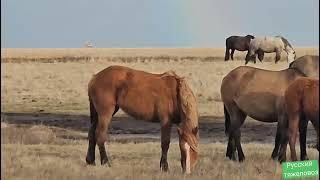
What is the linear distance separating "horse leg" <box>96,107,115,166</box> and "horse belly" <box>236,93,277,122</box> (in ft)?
7.90

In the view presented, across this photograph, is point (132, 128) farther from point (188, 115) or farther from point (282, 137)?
point (188, 115)

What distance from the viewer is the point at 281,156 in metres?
10.1

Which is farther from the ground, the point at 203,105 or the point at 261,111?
the point at 261,111

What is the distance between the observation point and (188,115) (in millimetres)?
9508

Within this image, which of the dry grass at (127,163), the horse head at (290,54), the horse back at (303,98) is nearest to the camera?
the horse back at (303,98)

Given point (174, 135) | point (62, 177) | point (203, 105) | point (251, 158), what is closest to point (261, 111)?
point (251, 158)

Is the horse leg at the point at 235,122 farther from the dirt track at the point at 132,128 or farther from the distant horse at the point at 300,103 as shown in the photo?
the dirt track at the point at 132,128

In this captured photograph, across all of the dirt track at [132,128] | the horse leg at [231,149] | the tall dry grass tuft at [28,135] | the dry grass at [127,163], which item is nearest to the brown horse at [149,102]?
the dry grass at [127,163]

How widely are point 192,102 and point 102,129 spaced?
1.66m

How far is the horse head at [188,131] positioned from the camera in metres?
9.34

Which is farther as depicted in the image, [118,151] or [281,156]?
[118,151]

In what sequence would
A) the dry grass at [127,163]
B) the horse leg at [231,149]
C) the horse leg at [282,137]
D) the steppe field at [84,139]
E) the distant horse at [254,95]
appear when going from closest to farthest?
the dry grass at [127,163], the steppe field at [84,139], the horse leg at [282,137], the distant horse at [254,95], the horse leg at [231,149]

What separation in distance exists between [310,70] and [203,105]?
1108cm

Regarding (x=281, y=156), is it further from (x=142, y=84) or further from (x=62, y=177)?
(x=62, y=177)
